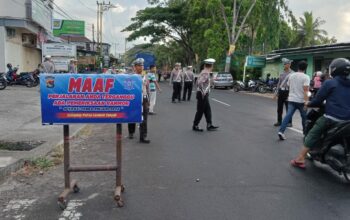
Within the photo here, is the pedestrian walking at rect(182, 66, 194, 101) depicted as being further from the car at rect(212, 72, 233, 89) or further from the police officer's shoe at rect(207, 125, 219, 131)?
the car at rect(212, 72, 233, 89)

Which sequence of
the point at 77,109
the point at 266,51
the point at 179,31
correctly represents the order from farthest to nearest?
the point at 179,31 < the point at 266,51 < the point at 77,109

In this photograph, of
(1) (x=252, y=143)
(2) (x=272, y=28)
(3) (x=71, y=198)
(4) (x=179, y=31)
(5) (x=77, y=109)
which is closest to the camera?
(5) (x=77, y=109)

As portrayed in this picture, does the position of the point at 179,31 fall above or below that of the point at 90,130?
above

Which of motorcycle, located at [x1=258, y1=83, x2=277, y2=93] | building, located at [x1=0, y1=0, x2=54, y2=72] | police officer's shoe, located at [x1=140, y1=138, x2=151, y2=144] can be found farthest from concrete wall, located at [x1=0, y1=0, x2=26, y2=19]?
police officer's shoe, located at [x1=140, y1=138, x2=151, y2=144]

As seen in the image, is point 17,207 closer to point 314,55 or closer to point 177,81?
point 177,81

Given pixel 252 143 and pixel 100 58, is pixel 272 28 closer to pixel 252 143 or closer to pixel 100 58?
pixel 252 143

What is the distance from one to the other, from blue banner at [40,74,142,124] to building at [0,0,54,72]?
2560 centimetres

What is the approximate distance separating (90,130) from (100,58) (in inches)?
2169

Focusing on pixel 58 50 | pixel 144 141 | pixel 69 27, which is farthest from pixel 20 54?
pixel 69 27

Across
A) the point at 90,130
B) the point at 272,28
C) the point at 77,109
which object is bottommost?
the point at 90,130

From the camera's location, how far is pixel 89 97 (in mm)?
4852

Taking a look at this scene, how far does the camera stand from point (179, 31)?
5578 cm

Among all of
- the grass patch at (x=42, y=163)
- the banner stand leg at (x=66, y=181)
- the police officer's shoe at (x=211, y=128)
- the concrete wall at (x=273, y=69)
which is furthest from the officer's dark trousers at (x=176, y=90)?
the concrete wall at (x=273, y=69)

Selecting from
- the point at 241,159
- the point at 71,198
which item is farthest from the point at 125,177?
the point at 241,159
